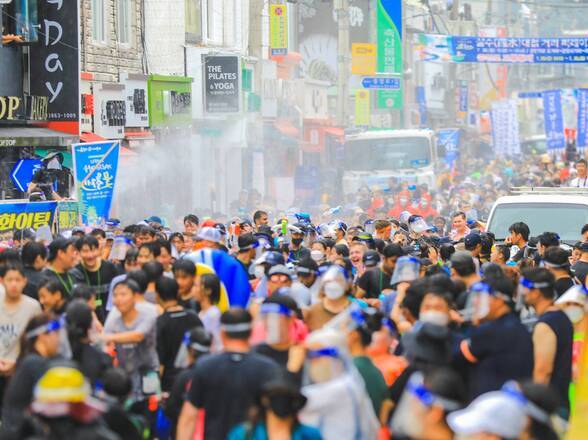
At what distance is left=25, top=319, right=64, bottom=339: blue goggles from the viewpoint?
782cm

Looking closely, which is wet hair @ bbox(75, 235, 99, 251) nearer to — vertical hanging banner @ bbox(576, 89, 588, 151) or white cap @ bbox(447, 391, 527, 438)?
white cap @ bbox(447, 391, 527, 438)

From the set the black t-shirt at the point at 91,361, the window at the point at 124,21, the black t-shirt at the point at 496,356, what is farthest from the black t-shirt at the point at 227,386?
the window at the point at 124,21

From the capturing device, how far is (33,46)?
2528cm

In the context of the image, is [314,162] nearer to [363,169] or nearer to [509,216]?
[363,169]

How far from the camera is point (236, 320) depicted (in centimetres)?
725

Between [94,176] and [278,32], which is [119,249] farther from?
[278,32]

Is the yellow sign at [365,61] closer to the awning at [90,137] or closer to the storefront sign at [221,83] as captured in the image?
the storefront sign at [221,83]

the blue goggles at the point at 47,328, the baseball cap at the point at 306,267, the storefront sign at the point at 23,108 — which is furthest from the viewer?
the storefront sign at the point at 23,108

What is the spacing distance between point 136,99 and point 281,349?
75.8ft

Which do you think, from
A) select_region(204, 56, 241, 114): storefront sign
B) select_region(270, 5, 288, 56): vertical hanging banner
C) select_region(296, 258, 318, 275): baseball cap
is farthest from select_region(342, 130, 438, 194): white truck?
select_region(296, 258, 318, 275): baseball cap

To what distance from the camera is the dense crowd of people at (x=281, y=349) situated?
20.1 ft

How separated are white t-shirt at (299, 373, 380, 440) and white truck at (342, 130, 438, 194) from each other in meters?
33.5

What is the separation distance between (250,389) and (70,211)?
36.2 ft

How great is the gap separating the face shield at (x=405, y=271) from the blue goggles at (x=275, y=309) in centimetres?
297
